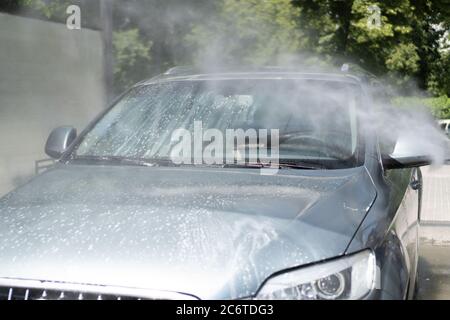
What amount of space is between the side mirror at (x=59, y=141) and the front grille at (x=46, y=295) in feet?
5.16

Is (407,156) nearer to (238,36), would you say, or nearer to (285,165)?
(285,165)

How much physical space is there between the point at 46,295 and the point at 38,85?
6533 mm

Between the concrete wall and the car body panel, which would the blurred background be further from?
the car body panel

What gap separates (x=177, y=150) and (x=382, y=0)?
9.11 metres

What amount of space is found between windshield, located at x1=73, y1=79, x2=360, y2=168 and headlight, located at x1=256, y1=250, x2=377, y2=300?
939mm

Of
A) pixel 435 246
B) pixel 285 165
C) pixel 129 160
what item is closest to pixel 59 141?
pixel 129 160

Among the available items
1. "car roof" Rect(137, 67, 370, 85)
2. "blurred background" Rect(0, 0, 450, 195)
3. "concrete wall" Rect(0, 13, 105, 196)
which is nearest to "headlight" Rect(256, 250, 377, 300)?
"car roof" Rect(137, 67, 370, 85)

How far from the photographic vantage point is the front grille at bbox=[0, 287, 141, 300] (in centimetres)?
197

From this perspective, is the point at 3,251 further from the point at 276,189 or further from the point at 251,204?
the point at 276,189

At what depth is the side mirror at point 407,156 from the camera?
10.4 feet

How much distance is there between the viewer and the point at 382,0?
11320mm

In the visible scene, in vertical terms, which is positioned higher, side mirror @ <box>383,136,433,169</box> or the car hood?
side mirror @ <box>383,136,433,169</box>

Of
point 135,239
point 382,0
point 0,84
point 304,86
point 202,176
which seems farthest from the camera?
point 382,0

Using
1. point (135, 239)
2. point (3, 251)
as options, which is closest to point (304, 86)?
point (135, 239)
